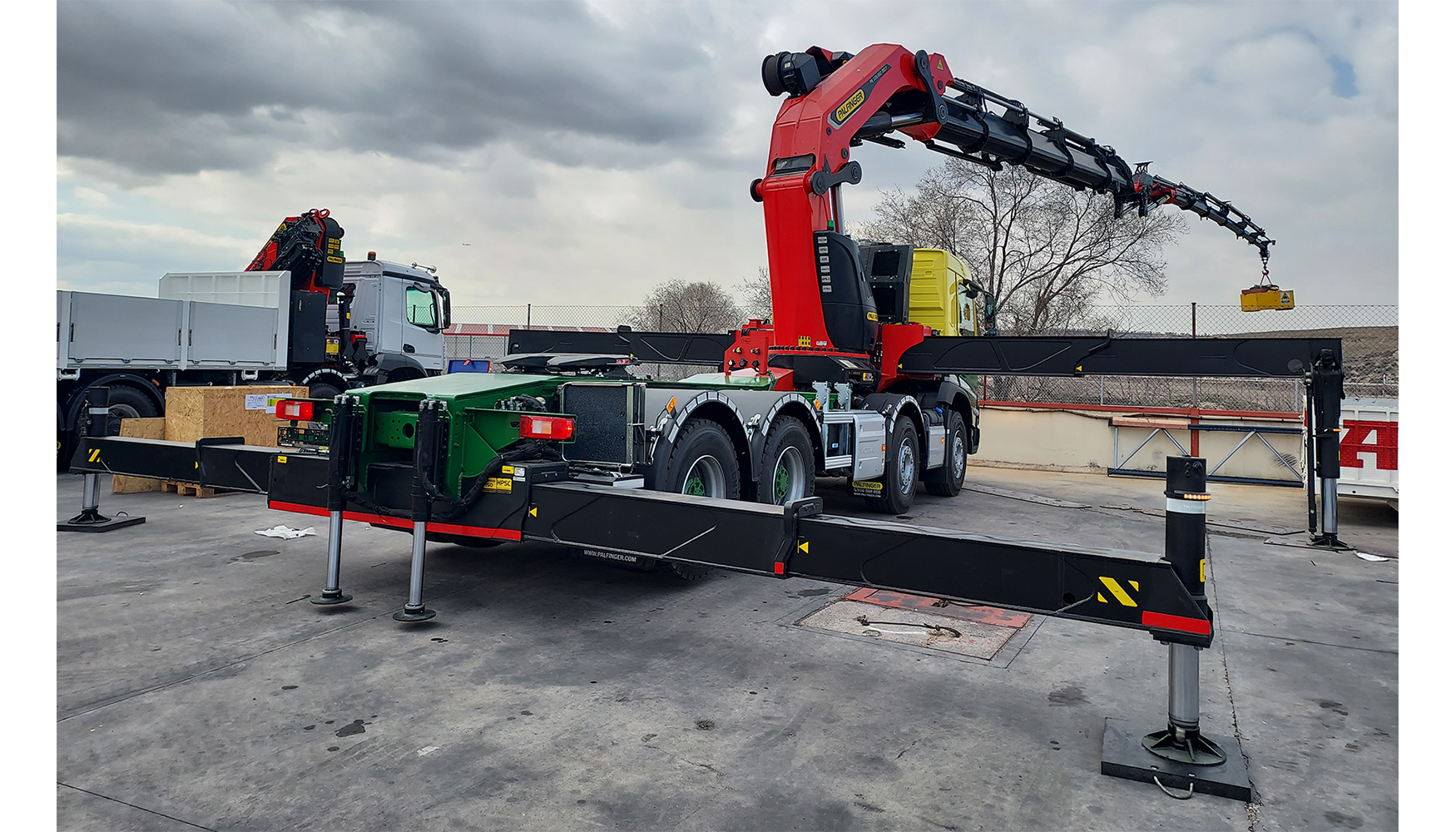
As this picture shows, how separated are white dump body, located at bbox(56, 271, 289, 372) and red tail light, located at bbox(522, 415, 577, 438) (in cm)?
915

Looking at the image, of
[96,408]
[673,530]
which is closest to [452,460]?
[673,530]

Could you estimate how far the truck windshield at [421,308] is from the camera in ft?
48.5

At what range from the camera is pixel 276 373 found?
1404 centimetres

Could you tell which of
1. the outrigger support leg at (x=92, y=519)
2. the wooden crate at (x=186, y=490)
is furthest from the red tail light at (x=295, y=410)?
the wooden crate at (x=186, y=490)

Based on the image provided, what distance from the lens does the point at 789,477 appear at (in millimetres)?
7957

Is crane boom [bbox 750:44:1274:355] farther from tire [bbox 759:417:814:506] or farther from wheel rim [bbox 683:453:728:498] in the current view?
wheel rim [bbox 683:453:728:498]

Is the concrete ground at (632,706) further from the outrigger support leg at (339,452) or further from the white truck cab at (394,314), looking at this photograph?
the white truck cab at (394,314)

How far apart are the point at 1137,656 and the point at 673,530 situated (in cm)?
286

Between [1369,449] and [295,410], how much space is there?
11.4 m

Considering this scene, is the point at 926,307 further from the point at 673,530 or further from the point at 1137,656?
the point at 673,530

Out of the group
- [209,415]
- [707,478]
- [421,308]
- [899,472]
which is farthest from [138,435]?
[899,472]

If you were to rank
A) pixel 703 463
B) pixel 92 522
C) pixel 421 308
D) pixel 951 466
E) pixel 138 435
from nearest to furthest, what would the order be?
pixel 703 463, pixel 92 522, pixel 138 435, pixel 951 466, pixel 421 308

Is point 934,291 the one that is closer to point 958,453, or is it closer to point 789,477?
point 958,453

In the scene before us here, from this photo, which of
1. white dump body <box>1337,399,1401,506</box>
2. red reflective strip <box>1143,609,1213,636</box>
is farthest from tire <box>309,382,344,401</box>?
white dump body <box>1337,399,1401,506</box>
